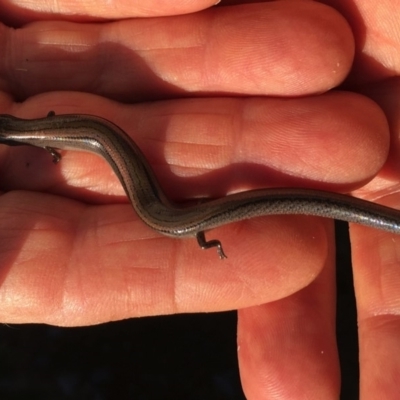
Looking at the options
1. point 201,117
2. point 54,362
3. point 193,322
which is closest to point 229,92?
point 201,117

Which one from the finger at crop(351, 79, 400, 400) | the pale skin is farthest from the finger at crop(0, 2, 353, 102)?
the finger at crop(351, 79, 400, 400)

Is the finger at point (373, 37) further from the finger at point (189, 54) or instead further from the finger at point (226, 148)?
the finger at point (226, 148)

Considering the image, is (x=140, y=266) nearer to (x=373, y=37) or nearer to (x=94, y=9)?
(x=94, y=9)

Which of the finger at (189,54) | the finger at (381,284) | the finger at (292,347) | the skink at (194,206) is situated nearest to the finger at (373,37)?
the finger at (381,284)

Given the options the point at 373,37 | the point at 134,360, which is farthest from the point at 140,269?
the point at 373,37

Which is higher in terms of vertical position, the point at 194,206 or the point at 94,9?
the point at 94,9

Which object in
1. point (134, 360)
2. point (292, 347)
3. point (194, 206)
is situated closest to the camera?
point (292, 347)
